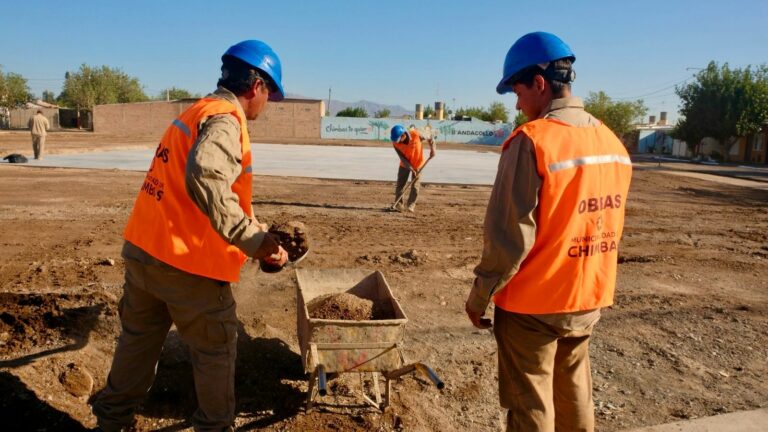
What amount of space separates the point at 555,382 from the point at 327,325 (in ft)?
4.23

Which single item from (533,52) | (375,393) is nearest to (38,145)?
(375,393)

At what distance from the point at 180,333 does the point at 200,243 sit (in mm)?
469

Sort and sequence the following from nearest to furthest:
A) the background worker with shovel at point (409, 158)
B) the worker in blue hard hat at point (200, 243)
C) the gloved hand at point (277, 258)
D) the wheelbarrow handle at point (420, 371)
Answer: the worker in blue hard hat at point (200, 243), the gloved hand at point (277, 258), the wheelbarrow handle at point (420, 371), the background worker with shovel at point (409, 158)

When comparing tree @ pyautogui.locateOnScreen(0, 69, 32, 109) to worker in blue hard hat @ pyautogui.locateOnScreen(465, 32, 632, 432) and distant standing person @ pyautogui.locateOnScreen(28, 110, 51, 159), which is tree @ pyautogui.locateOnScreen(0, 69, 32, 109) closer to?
distant standing person @ pyautogui.locateOnScreen(28, 110, 51, 159)

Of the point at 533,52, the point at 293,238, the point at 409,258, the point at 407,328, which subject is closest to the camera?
the point at 533,52

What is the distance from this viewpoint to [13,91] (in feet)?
185

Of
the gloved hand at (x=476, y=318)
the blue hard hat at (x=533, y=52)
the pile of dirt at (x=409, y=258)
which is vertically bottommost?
the pile of dirt at (x=409, y=258)

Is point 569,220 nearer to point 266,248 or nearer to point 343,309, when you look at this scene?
point 266,248

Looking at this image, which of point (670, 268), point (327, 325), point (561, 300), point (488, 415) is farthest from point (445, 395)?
point (670, 268)

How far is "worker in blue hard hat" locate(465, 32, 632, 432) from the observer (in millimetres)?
2303

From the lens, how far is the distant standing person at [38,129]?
17.7 metres

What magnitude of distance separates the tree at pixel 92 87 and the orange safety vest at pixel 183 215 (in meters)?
72.1

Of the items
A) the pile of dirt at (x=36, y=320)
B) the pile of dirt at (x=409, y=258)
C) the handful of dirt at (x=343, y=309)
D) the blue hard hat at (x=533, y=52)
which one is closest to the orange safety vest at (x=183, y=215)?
the handful of dirt at (x=343, y=309)

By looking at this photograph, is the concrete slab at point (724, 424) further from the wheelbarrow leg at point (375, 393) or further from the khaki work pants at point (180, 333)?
the khaki work pants at point (180, 333)
